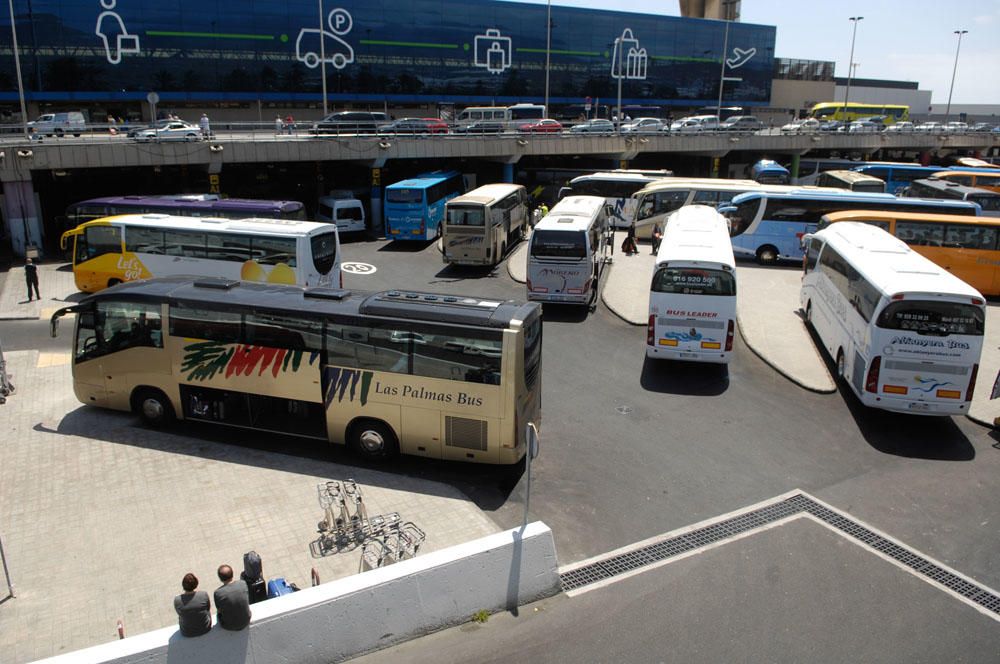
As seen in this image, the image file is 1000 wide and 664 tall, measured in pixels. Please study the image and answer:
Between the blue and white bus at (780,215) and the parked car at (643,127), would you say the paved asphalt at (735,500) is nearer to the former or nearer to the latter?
the blue and white bus at (780,215)

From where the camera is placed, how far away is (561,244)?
2056cm

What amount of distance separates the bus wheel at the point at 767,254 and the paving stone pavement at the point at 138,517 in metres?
21.4

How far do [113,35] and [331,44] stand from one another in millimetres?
16174

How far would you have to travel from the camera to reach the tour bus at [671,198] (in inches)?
1225

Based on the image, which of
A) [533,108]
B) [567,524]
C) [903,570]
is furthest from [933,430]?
[533,108]

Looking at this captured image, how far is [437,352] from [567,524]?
10.3ft

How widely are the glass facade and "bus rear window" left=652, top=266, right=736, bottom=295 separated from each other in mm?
50214

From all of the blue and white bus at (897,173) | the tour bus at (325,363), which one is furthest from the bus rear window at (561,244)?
the blue and white bus at (897,173)

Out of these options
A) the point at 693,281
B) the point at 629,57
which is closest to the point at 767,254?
the point at 693,281

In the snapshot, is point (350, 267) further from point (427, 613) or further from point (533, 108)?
point (533, 108)

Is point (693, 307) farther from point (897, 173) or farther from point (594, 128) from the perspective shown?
point (897, 173)

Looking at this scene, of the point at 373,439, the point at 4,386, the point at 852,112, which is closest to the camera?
the point at 373,439

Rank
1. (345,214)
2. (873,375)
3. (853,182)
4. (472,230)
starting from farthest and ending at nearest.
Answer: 1. (853,182)
2. (345,214)
3. (472,230)
4. (873,375)

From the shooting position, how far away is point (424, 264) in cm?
2788
